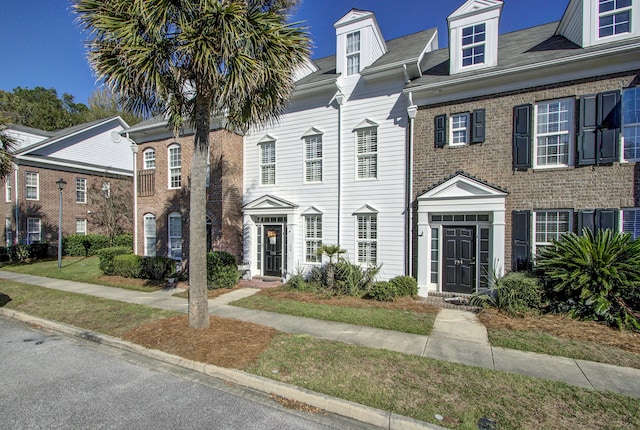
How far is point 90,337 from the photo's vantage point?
6.47 meters

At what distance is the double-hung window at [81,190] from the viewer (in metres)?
22.1

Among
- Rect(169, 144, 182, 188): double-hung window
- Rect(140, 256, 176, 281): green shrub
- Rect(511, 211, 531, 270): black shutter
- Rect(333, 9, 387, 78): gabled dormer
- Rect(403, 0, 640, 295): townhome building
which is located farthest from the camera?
Rect(169, 144, 182, 188): double-hung window

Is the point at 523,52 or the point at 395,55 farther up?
the point at 395,55

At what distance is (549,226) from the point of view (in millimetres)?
8570

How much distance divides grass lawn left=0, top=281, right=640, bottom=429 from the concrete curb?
4.7 inches

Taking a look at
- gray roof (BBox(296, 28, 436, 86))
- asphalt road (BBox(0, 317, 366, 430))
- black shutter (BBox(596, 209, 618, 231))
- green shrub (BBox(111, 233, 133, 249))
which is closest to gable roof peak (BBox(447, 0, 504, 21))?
gray roof (BBox(296, 28, 436, 86))

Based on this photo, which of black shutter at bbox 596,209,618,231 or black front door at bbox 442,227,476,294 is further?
black front door at bbox 442,227,476,294

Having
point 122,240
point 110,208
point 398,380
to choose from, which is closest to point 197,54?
point 398,380

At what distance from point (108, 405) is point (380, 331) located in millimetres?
4795

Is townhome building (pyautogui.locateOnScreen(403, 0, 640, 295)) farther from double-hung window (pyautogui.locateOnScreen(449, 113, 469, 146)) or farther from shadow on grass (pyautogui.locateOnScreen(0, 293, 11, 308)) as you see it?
shadow on grass (pyautogui.locateOnScreen(0, 293, 11, 308))

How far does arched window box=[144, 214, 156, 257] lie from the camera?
14883 millimetres

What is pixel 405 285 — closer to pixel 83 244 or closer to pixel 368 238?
pixel 368 238

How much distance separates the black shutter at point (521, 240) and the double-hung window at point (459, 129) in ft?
8.79

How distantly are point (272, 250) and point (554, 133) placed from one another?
10.2 m
